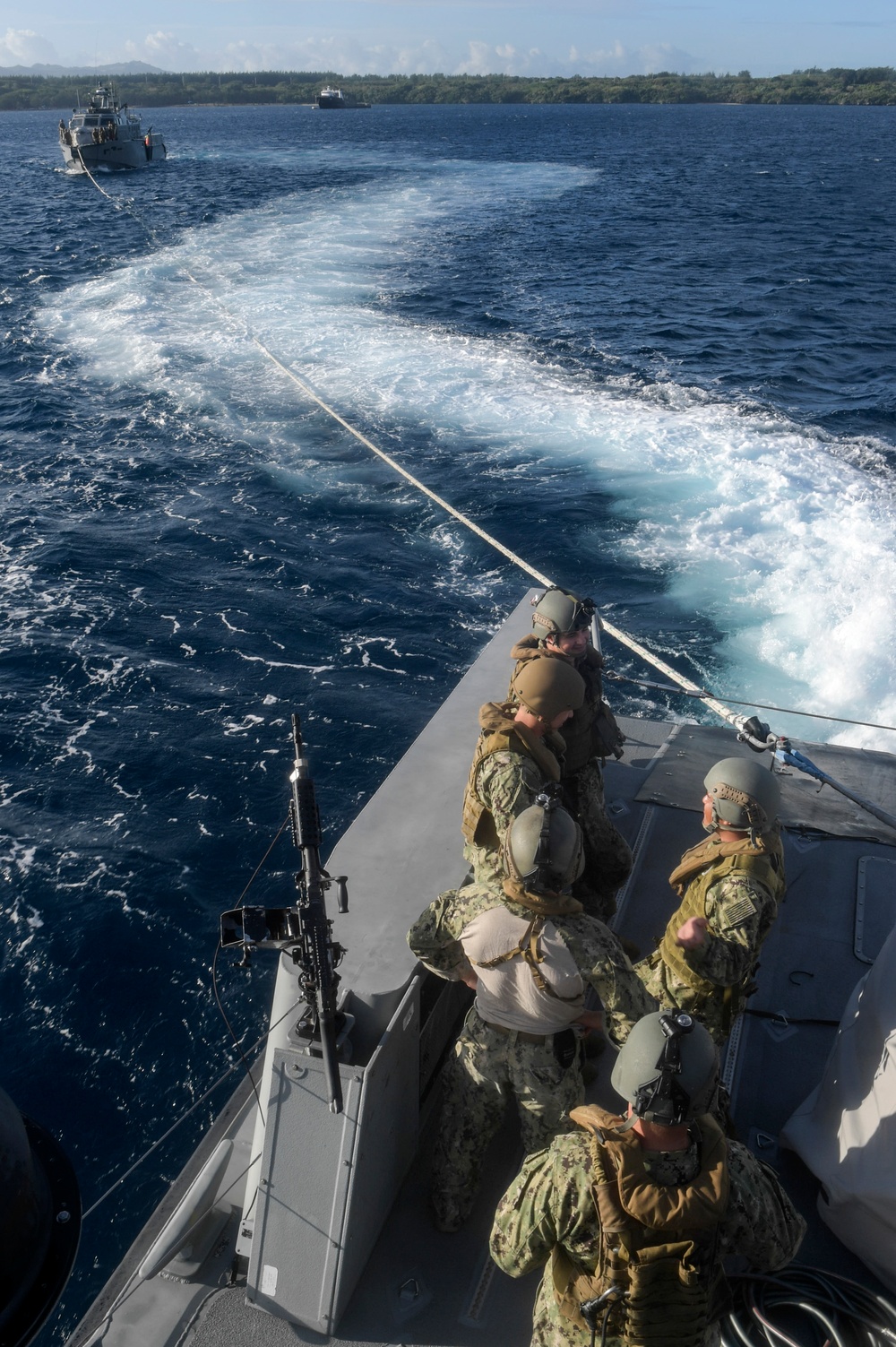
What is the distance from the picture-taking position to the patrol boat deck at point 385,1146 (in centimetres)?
325

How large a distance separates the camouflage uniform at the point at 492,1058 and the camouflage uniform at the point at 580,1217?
54 centimetres

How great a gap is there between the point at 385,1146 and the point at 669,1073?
148 centimetres

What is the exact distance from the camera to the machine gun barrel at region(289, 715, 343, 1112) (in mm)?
2893

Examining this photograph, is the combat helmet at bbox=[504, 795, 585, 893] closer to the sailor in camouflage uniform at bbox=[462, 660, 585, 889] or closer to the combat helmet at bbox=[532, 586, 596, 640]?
the sailor in camouflage uniform at bbox=[462, 660, 585, 889]

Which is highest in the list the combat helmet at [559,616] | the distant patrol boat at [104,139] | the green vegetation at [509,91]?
the green vegetation at [509,91]

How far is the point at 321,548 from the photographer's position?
43.2ft

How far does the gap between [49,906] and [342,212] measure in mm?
32760

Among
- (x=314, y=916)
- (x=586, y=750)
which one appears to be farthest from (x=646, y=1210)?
(x=586, y=750)

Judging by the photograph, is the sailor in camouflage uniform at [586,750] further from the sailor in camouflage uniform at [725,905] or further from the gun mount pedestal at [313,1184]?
the gun mount pedestal at [313,1184]

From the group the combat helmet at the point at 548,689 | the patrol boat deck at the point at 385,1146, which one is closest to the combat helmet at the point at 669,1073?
the patrol boat deck at the point at 385,1146

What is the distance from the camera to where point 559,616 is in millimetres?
4633

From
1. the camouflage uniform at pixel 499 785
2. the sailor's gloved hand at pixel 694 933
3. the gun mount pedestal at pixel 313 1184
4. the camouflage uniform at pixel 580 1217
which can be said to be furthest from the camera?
the camouflage uniform at pixel 499 785

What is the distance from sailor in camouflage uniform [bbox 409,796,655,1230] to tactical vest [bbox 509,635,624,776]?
1445 mm

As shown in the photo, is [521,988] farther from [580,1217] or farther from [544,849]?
[580,1217]
